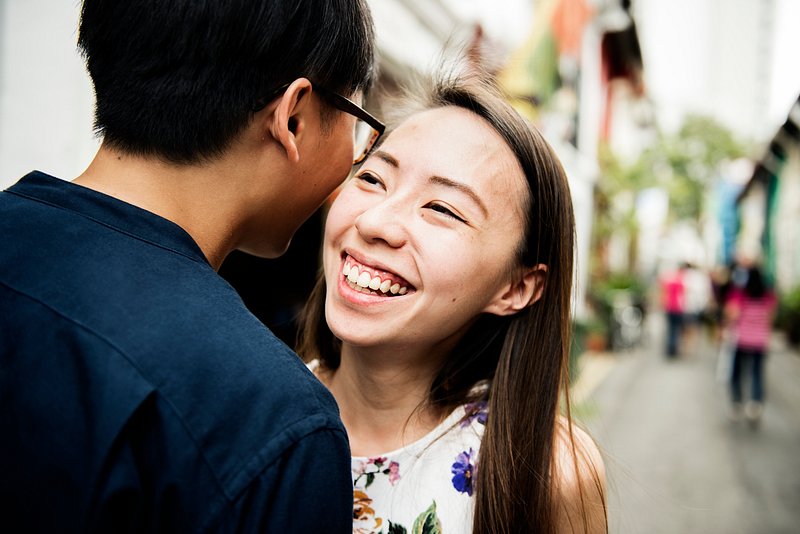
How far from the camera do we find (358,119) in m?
1.41

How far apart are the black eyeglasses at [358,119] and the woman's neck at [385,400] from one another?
0.54 meters

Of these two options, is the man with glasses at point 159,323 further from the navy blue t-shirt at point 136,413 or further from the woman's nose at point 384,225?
the woman's nose at point 384,225

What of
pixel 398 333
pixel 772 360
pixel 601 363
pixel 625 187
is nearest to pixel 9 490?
pixel 398 333

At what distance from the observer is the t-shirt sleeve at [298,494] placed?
2.84 feet

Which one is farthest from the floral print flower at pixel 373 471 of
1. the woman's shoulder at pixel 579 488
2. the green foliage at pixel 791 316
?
the green foliage at pixel 791 316

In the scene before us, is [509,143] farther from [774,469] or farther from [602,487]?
[774,469]

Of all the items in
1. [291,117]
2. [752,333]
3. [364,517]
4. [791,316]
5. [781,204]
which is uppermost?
[781,204]

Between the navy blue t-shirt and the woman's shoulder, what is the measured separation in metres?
0.84

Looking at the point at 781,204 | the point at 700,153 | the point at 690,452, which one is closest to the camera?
the point at 690,452

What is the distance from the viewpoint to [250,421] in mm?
882

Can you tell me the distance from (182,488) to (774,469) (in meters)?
6.51

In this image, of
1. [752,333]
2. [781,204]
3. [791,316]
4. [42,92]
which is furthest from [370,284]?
[781,204]

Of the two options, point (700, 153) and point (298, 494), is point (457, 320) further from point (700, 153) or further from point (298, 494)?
point (700, 153)

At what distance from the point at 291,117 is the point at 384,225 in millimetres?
383
